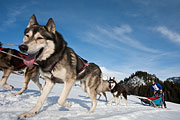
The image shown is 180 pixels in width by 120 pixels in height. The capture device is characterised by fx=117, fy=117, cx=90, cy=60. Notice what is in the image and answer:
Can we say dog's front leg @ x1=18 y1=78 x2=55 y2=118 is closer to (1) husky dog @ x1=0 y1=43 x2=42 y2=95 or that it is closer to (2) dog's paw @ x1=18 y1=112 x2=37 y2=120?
(2) dog's paw @ x1=18 y1=112 x2=37 y2=120

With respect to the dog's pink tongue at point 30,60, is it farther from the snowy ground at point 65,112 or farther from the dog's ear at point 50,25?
the snowy ground at point 65,112

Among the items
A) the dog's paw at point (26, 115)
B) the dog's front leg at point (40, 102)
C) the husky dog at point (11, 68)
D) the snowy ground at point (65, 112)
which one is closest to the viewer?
the dog's paw at point (26, 115)

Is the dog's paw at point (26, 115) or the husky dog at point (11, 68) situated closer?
the dog's paw at point (26, 115)

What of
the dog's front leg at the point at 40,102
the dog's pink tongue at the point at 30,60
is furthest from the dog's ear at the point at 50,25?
the dog's front leg at the point at 40,102

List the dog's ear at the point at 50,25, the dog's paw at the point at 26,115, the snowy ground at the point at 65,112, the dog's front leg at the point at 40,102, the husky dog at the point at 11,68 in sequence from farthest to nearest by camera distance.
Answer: the husky dog at the point at 11,68
the dog's ear at the point at 50,25
the snowy ground at the point at 65,112
the dog's front leg at the point at 40,102
the dog's paw at the point at 26,115

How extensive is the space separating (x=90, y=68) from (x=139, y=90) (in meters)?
55.5

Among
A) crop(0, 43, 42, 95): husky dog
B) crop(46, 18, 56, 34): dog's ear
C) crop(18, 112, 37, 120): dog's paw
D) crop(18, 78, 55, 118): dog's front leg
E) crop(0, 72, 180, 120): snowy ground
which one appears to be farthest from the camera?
crop(0, 43, 42, 95): husky dog

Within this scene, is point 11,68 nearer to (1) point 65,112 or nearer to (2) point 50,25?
(2) point 50,25

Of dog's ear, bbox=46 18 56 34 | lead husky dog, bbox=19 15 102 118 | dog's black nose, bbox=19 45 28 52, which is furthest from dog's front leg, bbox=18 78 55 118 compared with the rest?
dog's ear, bbox=46 18 56 34

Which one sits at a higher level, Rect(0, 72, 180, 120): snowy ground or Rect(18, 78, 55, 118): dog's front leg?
Rect(18, 78, 55, 118): dog's front leg

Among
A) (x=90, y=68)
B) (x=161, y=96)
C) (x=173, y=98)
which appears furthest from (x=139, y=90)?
(x=90, y=68)

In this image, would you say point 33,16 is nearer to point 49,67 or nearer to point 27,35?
point 27,35

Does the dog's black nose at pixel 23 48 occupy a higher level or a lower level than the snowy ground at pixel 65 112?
higher

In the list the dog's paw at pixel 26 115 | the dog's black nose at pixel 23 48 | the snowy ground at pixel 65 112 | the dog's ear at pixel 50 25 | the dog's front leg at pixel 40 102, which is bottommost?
the snowy ground at pixel 65 112
